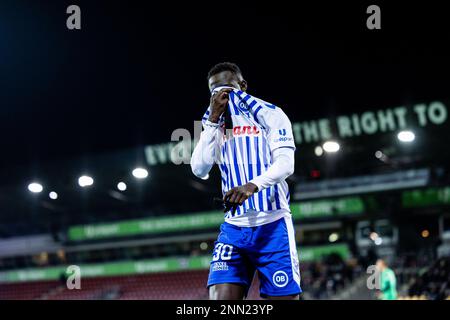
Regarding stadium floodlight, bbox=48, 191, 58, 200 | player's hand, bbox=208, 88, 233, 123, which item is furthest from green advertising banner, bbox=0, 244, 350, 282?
player's hand, bbox=208, 88, 233, 123

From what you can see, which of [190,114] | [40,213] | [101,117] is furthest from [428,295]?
[40,213]

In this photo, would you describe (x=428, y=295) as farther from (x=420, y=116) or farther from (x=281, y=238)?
(x=281, y=238)

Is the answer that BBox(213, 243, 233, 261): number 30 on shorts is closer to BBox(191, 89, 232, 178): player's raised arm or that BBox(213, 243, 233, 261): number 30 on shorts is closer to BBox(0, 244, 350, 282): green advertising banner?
BBox(191, 89, 232, 178): player's raised arm

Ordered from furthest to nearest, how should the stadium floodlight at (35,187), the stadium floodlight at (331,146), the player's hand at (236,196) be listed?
the stadium floodlight at (35,187)
the stadium floodlight at (331,146)
the player's hand at (236,196)

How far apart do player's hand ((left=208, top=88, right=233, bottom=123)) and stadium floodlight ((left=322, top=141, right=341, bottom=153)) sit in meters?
17.1

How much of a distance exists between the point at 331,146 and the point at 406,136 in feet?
7.97

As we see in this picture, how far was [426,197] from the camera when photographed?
22.7 meters

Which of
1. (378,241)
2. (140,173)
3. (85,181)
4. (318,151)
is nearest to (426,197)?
(378,241)

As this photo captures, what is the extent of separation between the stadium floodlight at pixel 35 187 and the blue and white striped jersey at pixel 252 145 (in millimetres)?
23804

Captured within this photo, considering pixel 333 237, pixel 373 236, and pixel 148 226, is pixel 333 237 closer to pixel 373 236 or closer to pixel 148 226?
pixel 373 236

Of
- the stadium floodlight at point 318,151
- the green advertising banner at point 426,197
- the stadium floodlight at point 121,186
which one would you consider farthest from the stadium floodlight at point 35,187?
the green advertising banner at point 426,197

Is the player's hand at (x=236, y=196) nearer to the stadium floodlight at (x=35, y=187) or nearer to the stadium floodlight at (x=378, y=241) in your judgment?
the stadium floodlight at (x=378, y=241)

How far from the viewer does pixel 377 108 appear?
1902 centimetres

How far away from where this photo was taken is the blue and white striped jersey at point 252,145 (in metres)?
3.57
